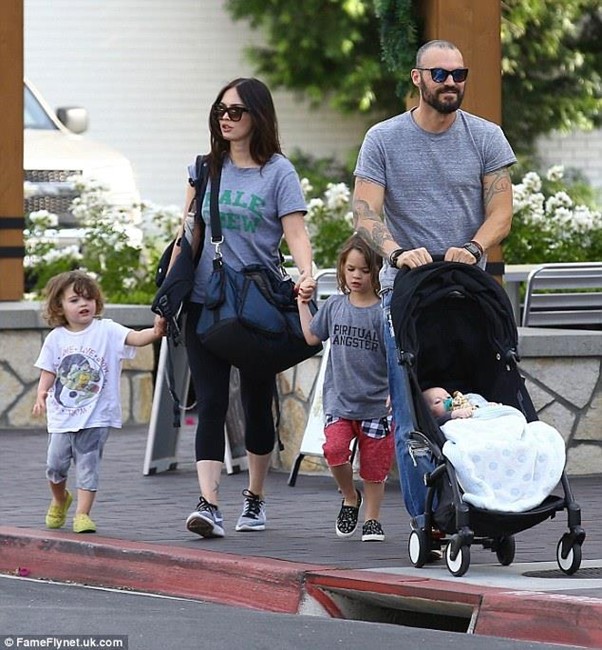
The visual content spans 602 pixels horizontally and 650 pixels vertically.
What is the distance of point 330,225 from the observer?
44.7 ft

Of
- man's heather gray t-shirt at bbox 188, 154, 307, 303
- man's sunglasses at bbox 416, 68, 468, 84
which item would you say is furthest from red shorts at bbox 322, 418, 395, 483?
man's sunglasses at bbox 416, 68, 468, 84

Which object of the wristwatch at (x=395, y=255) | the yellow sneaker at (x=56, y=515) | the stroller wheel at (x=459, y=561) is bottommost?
the yellow sneaker at (x=56, y=515)

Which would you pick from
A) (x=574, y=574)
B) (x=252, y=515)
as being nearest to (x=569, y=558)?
(x=574, y=574)

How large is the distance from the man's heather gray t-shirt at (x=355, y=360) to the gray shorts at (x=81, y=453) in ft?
3.38

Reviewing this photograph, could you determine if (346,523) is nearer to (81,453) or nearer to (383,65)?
(81,453)

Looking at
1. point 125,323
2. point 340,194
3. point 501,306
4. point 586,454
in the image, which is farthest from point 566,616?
point 340,194

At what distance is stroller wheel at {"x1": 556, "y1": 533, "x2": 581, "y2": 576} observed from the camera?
672 centimetres

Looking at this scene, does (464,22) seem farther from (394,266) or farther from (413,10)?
(394,266)

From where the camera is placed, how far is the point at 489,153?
7.29 m

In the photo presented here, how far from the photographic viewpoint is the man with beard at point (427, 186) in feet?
23.5

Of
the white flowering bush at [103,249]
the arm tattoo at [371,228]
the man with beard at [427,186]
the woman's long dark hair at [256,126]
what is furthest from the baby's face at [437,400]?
the white flowering bush at [103,249]

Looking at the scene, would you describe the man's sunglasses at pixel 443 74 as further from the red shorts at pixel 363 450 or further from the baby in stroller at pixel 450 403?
the red shorts at pixel 363 450

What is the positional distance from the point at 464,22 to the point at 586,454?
248 centimetres

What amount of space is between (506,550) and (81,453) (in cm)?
210
